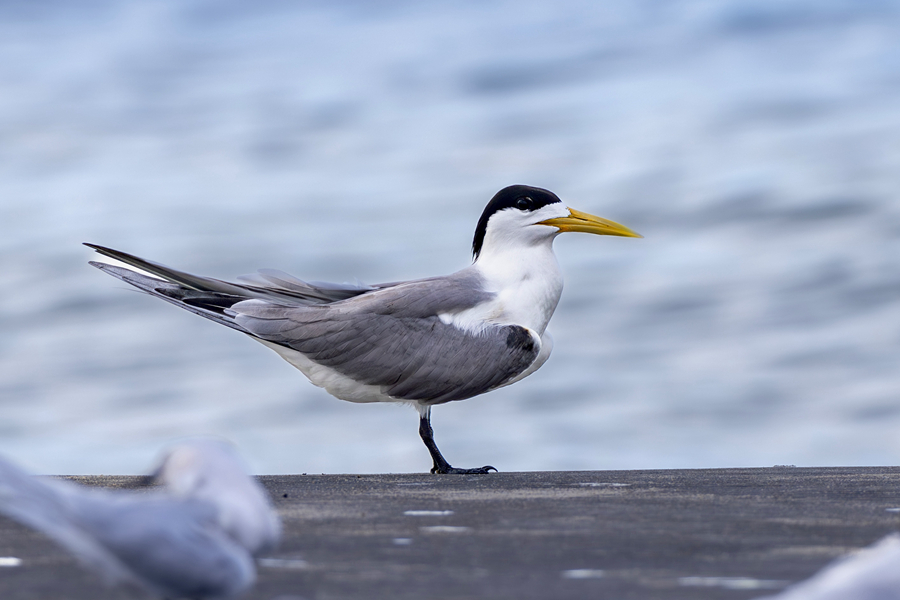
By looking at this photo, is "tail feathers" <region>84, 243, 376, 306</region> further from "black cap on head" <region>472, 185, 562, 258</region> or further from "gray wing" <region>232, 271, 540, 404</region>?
"black cap on head" <region>472, 185, 562, 258</region>

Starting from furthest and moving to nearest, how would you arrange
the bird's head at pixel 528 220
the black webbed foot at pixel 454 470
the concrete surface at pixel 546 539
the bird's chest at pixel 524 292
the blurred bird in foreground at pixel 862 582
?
the bird's head at pixel 528 220, the bird's chest at pixel 524 292, the black webbed foot at pixel 454 470, the concrete surface at pixel 546 539, the blurred bird in foreground at pixel 862 582

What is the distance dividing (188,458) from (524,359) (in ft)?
11.4

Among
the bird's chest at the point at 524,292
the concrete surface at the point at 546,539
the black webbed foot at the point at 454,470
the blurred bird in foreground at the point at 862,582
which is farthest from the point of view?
the bird's chest at the point at 524,292

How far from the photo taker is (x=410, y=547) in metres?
2.77

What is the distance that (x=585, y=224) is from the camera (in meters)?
6.28

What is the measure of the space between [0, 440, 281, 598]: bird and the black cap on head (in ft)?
14.1

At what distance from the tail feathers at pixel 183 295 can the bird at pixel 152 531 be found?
12.5 feet

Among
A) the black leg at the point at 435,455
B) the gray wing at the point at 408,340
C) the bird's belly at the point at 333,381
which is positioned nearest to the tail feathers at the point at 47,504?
the black leg at the point at 435,455

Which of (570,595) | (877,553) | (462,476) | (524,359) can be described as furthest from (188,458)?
(524,359)

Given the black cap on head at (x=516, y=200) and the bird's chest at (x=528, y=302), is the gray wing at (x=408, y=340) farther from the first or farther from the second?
the black cap on head at (x=516, y=200)

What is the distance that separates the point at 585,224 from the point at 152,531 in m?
4.59

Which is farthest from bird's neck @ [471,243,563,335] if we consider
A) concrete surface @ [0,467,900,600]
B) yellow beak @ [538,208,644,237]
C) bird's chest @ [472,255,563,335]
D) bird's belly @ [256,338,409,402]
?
concrete surface @ [0,467,900,600]

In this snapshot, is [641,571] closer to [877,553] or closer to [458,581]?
[458,581]

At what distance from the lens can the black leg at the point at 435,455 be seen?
5336 mm
